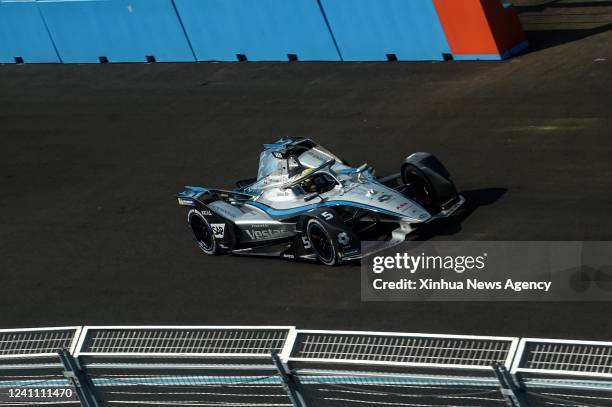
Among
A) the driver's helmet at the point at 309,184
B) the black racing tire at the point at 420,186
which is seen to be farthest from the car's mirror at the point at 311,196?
the black racing tire at the point at 420,186

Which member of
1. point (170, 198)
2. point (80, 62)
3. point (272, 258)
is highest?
point (80, 62)

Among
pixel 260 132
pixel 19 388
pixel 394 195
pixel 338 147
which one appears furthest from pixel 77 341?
pixel 260 132

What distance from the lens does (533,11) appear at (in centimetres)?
2659

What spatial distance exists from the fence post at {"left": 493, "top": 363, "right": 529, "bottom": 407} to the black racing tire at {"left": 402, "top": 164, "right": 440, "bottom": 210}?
905 cm

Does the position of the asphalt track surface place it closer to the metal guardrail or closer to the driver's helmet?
the driver's helmet

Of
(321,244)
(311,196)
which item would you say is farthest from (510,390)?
(311,196)

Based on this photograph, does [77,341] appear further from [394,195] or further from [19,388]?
[394,195]

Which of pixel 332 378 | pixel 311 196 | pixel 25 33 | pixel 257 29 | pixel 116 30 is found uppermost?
pixel 25 33

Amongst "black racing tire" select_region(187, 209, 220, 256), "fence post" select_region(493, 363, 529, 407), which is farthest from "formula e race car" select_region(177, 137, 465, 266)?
"fence post" select_region(493, 363, 529, 407)

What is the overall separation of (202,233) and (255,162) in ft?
13.5

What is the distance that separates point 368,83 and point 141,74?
7335 mm

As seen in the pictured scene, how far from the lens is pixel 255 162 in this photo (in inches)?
829

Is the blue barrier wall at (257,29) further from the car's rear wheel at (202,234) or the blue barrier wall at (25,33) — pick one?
the car's rear wheel at (202,234)

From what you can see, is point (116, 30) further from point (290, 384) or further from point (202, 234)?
point (290, 384)
